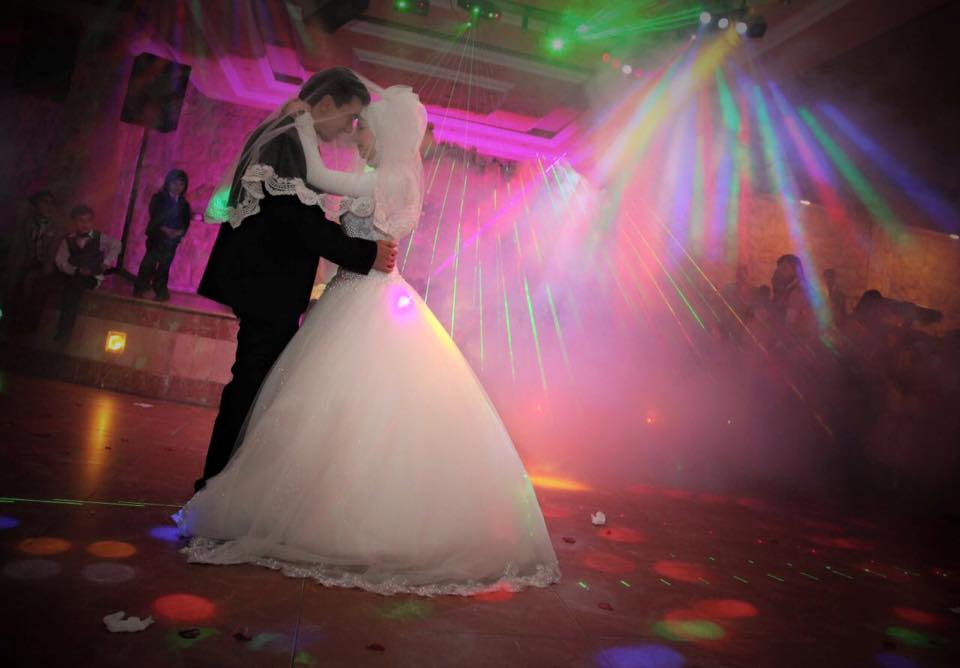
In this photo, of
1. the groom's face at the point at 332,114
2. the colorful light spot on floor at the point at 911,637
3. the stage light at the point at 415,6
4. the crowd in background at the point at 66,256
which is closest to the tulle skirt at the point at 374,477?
the groom's face at the point at 332,114

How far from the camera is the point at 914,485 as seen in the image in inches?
236

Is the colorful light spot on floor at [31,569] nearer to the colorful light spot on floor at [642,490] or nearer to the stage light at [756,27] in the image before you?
the colorful light spot on floor at [642,490]

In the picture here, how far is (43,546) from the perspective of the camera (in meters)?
1.89

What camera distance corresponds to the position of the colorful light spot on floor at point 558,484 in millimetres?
3975

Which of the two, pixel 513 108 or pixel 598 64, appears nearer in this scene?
pixel 598 64

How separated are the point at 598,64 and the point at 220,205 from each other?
568cm

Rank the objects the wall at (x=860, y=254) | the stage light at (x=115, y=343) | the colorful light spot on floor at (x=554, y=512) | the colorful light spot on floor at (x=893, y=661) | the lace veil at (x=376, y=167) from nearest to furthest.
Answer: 1. the colorful light spot on floor at (x=893, y=661)
2. the lace veil at (x=376, y=167)
3. the colorful light spot on floor at (x=554, y=512)
4. the stage light at (x=115, y=343)
5. the wall at (x=860, y=254)

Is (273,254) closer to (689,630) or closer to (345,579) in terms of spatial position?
(345,579)

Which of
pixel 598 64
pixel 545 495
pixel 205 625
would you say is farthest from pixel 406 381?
pixel 598 64

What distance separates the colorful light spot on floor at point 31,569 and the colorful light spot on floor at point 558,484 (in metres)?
2.71

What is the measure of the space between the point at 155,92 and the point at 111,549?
291 inches

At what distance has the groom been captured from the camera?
7.45ft

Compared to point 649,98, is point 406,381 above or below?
below

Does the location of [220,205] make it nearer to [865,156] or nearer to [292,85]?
[292,85]
